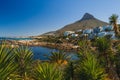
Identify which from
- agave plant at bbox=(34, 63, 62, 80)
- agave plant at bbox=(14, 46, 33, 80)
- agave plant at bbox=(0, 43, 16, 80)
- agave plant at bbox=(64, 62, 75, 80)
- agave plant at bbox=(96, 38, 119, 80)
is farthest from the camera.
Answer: agave plant at bbox=(96, 38, 119, 80)

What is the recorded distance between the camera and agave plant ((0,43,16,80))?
14.5 metres

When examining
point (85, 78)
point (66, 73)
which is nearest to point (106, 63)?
point (66, 73)

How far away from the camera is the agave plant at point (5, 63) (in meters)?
14.5

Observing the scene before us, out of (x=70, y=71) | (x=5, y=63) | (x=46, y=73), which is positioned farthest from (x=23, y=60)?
(x=5, y=63)

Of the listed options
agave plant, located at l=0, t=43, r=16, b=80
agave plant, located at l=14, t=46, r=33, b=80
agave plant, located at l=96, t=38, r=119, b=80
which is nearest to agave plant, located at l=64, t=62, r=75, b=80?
agave plant, located at l=14, t=46, r=33, b=80

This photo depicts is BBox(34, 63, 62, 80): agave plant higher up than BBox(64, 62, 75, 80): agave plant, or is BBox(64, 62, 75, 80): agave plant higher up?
BBox(34, 63, 62, 80): agave plant

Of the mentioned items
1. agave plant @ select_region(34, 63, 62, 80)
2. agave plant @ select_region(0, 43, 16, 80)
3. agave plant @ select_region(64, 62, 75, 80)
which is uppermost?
agave plant @ select_region(0, 43, 16, 80)

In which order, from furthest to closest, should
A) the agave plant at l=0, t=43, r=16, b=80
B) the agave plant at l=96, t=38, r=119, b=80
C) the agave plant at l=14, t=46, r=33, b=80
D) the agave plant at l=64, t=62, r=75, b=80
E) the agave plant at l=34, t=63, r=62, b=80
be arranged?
the agave plant at l=96, t=38, r=119, b=80, the agave plant at l=64, t=62, r=75, b=80, the agave plant at l=14, t=46, r=33, b=80, the agave plant at l=34, t=63, r=62, b=80, the agave plant at l=0, t=43, r=16, b=80

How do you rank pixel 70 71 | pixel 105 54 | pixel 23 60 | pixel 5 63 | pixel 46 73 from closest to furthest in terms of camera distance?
1. pixel 5 63
2. pixel 46 73
3. pixel 23 60
4. pixel 70 71
5. pixel 105 54

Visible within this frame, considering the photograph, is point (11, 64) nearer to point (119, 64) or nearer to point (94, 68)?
point (94, 68)

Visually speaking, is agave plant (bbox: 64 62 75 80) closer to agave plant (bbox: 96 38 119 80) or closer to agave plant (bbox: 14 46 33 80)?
agave plant (bbox: 14 46 33 80)

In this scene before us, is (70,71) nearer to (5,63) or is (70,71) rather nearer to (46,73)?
(46,73)

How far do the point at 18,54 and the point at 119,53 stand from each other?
24.4m

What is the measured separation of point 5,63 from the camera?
48.5 ft
